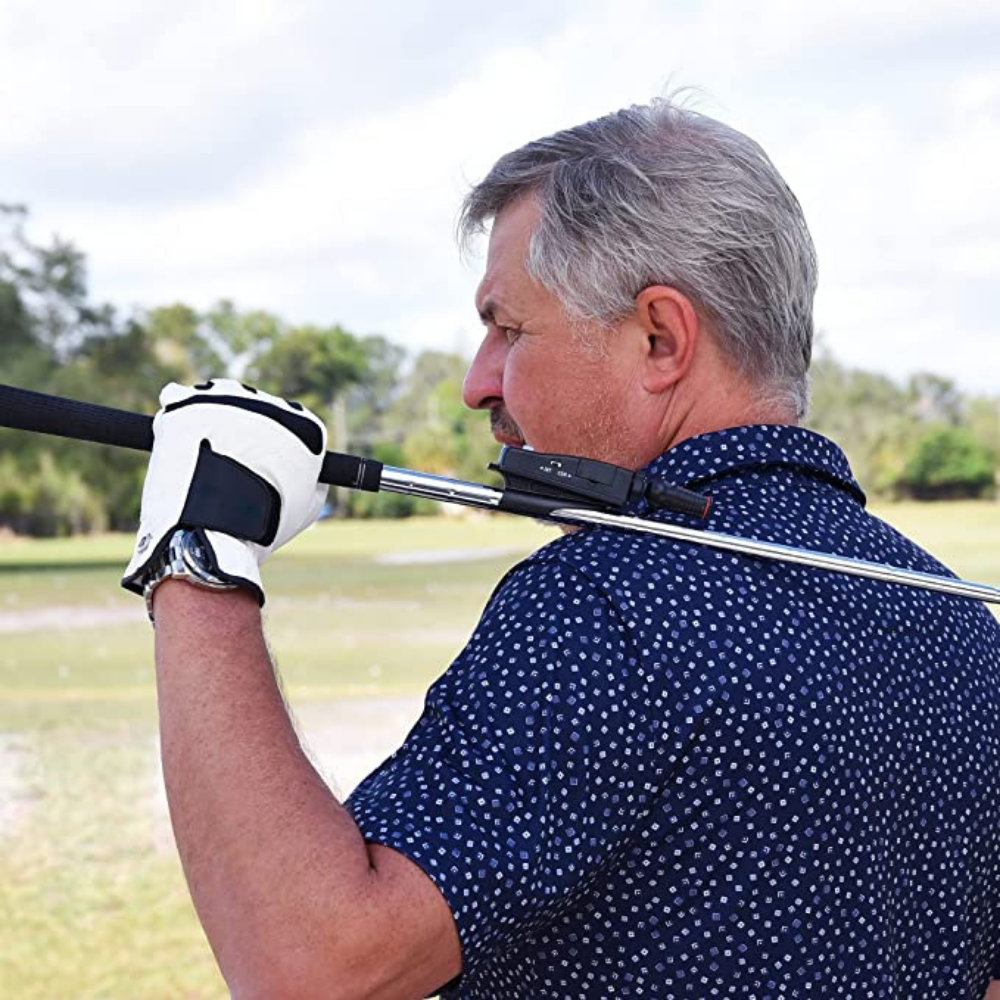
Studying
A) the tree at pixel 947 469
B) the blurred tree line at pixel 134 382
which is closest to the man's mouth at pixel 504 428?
the blurred tree line at pixel 134 382

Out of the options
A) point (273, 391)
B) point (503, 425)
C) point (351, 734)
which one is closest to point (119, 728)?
point (351, 734)

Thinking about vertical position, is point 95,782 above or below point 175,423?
below

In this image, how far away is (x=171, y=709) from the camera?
1.17 meters

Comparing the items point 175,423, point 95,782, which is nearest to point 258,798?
point 175,423

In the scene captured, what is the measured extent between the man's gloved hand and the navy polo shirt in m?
0.21

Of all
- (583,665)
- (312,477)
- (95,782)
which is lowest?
(95,782)

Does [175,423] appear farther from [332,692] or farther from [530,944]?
[332,692]

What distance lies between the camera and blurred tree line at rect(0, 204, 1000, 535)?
1441 inches

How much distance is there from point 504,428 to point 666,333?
0.97 feet

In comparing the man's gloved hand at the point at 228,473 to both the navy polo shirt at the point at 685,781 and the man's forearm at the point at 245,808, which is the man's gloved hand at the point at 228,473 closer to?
the man's forearm at the point at 245,808

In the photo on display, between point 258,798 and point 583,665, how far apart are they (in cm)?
26

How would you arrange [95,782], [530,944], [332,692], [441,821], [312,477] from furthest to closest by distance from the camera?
[332,692] < [95,782] < [312,477] < [530,944] < [441,821]

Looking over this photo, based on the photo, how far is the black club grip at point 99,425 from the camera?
1452mm

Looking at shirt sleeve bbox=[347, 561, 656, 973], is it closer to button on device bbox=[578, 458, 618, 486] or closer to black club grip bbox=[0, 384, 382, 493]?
button on device bbox=[578, 458, 618, 486]
